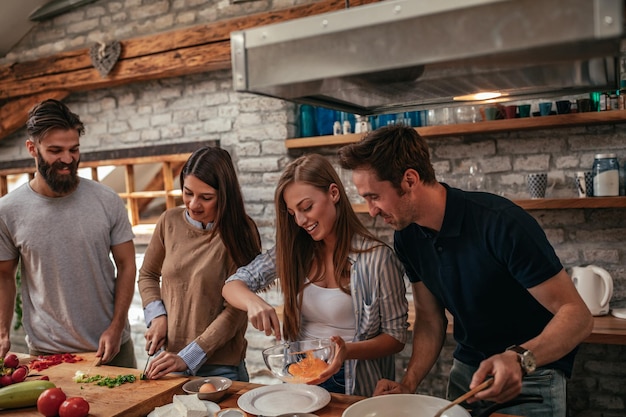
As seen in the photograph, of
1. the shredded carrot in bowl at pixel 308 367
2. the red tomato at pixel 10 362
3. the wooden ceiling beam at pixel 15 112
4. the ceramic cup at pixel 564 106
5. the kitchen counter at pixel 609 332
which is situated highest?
the wooden ceiling beam at pixel 15 112

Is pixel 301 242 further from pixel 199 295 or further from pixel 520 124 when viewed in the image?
pixel 520 124

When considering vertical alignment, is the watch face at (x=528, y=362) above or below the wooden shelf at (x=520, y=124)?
below

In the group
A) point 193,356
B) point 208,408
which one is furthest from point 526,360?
point 193,356

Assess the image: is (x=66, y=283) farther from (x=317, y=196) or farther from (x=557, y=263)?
(x=557, y=263)

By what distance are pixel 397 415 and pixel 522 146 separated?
2.37 m

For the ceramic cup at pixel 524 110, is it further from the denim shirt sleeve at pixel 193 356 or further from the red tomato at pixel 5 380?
the red tomato at pixel 5 380

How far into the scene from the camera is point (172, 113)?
4.55m

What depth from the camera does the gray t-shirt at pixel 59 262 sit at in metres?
2.51

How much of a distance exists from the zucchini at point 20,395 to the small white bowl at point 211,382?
457 mm

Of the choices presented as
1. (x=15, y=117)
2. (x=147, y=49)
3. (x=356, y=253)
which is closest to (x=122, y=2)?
(x=147, y=49)

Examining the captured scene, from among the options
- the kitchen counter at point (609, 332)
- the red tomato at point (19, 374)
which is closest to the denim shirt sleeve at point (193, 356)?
the red tomato at point (19, 374)

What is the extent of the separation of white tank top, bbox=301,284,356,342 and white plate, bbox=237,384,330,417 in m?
0.22

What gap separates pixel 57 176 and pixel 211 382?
1.28 m

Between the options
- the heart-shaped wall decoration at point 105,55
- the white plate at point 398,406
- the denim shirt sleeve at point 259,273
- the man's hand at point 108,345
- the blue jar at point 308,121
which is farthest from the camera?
the heart-shaped wall decoration at point 105,55
